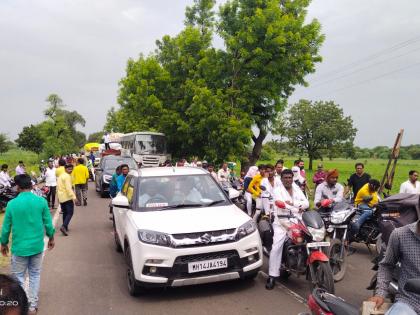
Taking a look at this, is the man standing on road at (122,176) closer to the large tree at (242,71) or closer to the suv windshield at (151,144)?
the large tree at (242,71)

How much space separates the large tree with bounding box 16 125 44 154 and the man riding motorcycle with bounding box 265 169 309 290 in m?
73.6

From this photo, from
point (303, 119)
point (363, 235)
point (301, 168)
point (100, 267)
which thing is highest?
point (303, 119)

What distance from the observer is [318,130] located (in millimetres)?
55656

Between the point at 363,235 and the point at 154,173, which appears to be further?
the point at 363,235

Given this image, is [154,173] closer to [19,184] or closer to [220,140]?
[19,184]

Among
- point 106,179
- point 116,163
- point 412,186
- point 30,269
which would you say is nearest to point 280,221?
point 30,269

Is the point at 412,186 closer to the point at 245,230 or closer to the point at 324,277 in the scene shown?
the point at 324,277

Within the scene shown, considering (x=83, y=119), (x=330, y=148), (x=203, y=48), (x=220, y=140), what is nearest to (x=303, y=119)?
(x=330, y=148)

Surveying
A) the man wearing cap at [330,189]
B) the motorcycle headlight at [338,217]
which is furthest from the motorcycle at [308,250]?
the man wearing cap at [330,189]

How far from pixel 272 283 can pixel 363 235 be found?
2.88 metres

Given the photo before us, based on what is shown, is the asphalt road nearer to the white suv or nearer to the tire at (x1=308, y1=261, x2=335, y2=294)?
the white suv

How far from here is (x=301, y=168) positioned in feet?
45.0

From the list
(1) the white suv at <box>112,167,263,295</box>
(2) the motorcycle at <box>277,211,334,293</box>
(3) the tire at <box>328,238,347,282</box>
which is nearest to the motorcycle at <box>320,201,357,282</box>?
(3) the tire at <box>328,238,347,282</box>

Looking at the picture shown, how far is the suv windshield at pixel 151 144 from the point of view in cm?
2892
